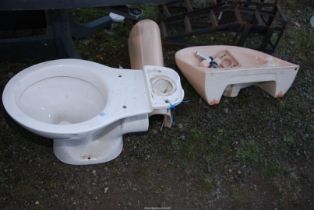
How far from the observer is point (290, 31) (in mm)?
2445

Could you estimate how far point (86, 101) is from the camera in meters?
1.49

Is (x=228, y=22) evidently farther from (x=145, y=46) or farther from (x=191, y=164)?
(x=191, y=164)

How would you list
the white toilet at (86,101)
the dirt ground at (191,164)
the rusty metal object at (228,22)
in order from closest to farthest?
the white toilet at (86,101)
the dirt ground at (191,164)
the rusty metal object at (228,22)

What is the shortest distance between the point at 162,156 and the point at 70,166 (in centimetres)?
41

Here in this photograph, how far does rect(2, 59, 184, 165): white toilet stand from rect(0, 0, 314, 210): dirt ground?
10cm

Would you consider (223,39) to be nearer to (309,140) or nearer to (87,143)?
(309,140)

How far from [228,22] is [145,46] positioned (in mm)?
679

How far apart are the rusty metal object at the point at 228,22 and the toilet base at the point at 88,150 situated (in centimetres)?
81

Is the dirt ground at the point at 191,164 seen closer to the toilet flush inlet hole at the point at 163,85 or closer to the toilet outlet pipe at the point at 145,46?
the toilet outlet pipe at the point at 145,46

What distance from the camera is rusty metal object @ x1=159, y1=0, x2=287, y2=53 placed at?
2059 millimetres

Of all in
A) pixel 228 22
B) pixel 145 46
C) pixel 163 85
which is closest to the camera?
pixel 163 85

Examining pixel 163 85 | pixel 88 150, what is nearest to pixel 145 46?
pixel 163 85

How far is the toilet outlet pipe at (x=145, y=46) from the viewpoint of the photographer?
1.78 meters

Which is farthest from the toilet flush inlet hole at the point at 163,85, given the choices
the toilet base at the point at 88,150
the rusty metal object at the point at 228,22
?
the rusty metal object at the point at 228,22
